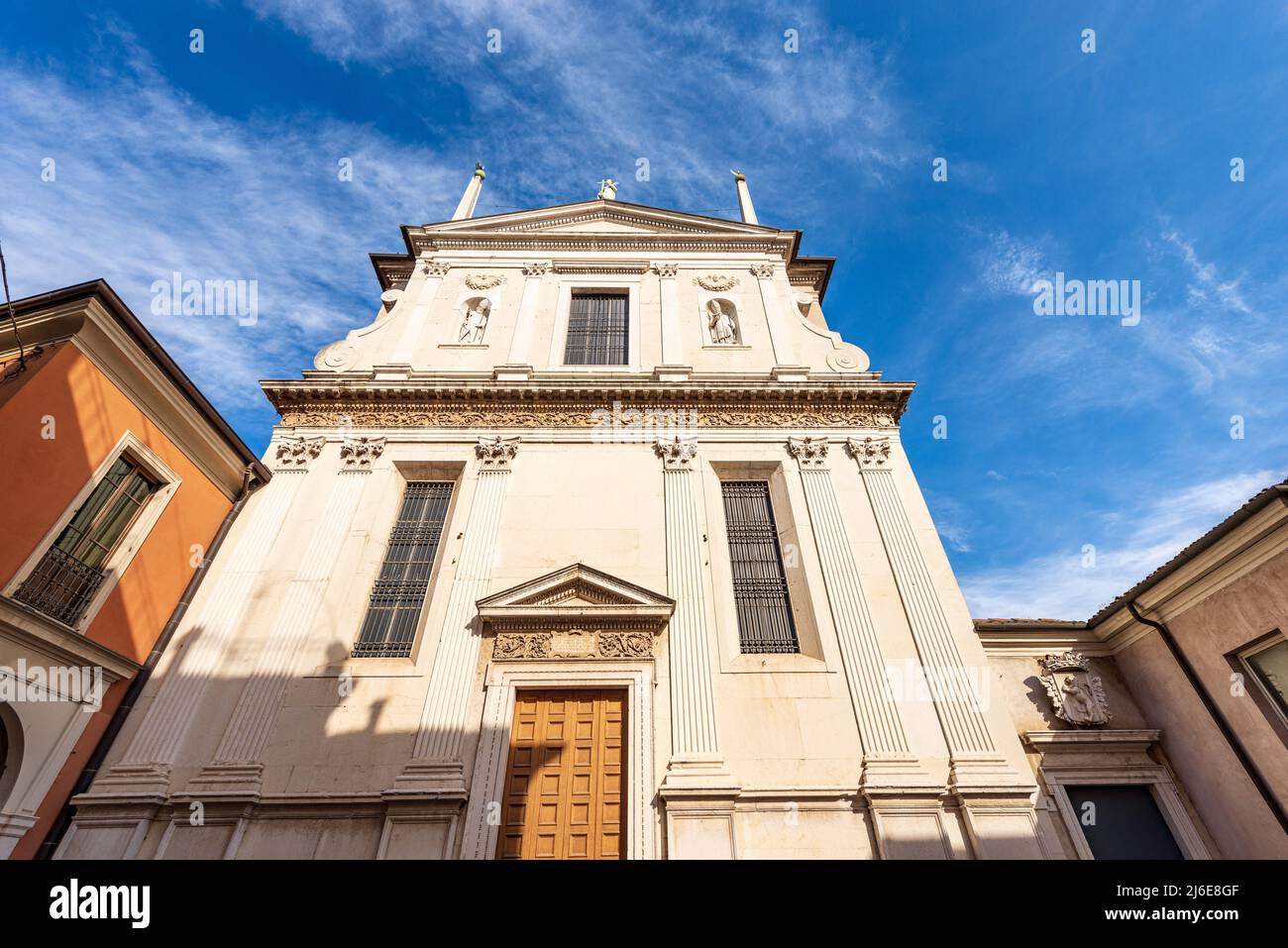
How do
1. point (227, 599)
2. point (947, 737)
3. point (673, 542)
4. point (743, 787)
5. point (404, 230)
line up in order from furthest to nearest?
point (404, 230) → point (673, 542) → point (227, 599) → point (947, 737) → point (743, 787)

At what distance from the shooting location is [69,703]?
25.7 feet

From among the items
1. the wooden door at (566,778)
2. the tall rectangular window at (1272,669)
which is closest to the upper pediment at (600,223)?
the wooden door at (566,778)

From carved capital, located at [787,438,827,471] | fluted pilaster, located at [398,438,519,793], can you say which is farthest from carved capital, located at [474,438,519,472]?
carved capital, located at [787,438,827,471]

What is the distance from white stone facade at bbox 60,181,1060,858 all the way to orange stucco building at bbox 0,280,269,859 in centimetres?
55

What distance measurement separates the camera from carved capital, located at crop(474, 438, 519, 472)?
39.0 ft

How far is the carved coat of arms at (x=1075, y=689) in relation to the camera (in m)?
9.47

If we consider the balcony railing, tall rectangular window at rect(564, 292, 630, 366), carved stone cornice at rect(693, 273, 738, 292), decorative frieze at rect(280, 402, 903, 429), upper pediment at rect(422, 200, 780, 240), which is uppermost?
upper pediment at rect(422, 200, 780, 240)

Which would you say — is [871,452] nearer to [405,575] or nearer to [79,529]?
[405,575]

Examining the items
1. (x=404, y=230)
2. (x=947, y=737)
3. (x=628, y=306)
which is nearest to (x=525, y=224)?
(x=404, y=230)

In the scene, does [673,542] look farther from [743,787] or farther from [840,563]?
[743,787]

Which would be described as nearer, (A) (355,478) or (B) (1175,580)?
(B) (1175,580)

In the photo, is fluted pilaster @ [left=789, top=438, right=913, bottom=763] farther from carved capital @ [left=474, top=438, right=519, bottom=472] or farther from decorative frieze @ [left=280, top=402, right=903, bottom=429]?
carved capital @ [left=474, top=438, right=519, bottom=472]

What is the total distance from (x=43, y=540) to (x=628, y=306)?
499 inches

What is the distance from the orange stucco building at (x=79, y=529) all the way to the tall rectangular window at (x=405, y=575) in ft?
10.4
